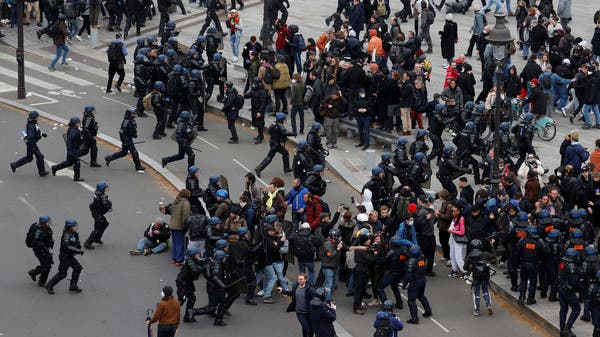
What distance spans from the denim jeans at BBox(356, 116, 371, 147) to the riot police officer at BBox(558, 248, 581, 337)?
9988 millimetres

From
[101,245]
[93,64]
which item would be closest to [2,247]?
[101,245]

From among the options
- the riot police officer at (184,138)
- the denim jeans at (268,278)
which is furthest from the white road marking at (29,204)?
the denim jeans at (268,278)

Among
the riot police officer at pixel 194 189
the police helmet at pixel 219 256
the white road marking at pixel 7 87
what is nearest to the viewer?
the police helmet at pixel 219 256

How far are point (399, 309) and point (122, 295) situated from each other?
485 centimetres

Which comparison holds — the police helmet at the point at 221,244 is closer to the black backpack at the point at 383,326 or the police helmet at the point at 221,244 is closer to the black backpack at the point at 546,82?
the black backpack at the point at 383,326

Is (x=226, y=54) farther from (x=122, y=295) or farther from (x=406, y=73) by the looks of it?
(x=122, y=295)

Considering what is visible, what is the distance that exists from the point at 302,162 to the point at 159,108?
5.27 metres

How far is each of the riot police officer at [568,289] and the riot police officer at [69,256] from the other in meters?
8.18

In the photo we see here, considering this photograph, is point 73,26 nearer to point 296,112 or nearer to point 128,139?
point 296,112

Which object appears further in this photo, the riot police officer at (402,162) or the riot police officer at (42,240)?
the riot police officer at (402,162)

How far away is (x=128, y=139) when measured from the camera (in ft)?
105

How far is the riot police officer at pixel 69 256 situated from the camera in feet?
82.9

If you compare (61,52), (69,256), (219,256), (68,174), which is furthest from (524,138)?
(61,52)

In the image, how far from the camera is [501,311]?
2589 centimetres
